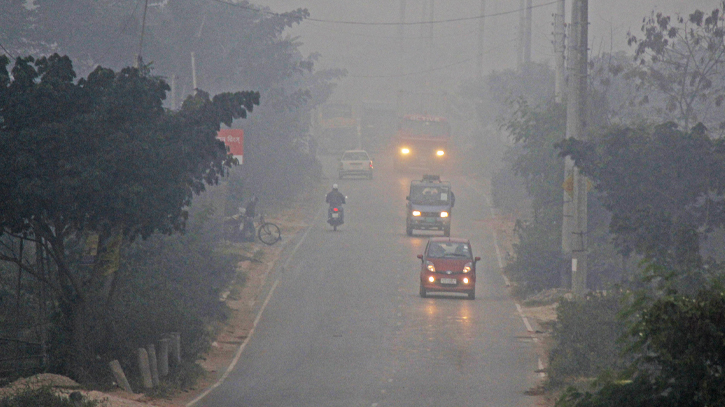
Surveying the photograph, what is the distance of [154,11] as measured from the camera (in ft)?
167

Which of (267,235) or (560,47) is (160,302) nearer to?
(560,47)

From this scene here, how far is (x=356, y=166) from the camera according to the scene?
59031 millimetres

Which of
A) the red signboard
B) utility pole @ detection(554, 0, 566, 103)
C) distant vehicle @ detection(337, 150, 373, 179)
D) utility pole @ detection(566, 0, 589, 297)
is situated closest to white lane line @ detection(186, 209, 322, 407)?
the red signboard

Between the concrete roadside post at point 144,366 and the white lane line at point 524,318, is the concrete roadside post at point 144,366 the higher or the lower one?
the lower one

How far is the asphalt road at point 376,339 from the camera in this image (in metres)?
16.0

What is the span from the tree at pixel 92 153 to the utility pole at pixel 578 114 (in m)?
8.29

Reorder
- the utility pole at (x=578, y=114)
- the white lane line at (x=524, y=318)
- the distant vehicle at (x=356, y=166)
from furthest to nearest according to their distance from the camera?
the distant vehicle at (x=356, y=166) < the white lane line at (x=524, y=318) < the utility pole at (x=578, y=114)

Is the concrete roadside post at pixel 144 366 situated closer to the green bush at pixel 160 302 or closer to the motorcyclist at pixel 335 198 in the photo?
the green bush at pixel 160 302

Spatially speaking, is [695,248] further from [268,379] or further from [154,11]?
[154,11]

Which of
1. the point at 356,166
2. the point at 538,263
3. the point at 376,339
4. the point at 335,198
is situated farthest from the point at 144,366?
the point at 356,166

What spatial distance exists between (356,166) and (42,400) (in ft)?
156

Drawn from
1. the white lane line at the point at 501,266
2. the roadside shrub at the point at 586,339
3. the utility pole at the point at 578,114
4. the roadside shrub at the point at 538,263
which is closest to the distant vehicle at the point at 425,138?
the white lane line at the point at 501,266

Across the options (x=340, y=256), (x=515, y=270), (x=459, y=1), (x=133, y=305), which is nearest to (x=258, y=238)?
(x=340, y=256)

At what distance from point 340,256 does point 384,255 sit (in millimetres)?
1661
